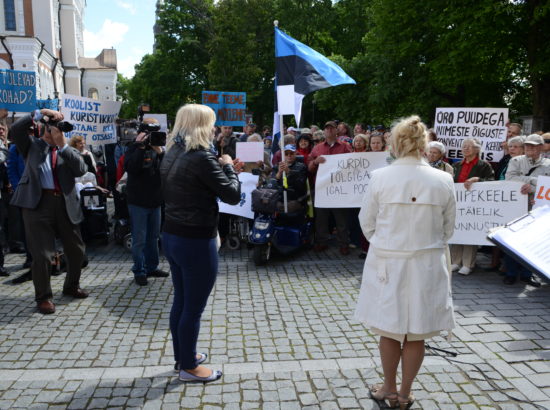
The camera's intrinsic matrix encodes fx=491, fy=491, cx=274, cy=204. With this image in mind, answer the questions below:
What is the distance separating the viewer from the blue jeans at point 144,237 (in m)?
6.37

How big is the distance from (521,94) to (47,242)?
23.4 m

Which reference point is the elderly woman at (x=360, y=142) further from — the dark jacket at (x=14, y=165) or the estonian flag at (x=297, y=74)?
the dark jacket at (x=14, y=165)

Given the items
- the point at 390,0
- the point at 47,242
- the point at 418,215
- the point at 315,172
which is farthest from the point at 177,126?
the point at 390,0

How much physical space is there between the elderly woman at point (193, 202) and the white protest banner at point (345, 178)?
468 centimetres

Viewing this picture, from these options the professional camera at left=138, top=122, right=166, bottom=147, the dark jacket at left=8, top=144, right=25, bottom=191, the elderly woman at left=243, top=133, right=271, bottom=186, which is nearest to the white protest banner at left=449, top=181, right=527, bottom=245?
the elderly woman at left=243, top=133, right=271, bottom=186

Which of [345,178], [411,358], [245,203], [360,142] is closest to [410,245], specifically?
[411,358]

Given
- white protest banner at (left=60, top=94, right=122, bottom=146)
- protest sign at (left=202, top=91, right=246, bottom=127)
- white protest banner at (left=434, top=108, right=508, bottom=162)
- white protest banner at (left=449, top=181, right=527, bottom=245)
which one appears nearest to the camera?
white protest banner at (left=449, top=181, right=527, bottom=245)

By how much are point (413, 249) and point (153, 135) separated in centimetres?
306

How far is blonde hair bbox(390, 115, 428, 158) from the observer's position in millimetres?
3299

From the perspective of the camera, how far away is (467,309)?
5625 mm

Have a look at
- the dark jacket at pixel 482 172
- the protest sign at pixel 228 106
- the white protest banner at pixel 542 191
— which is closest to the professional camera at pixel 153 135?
the dark jacket at pixel 482 172

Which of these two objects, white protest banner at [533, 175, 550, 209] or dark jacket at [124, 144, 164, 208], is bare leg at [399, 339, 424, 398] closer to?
white protest banner at [533, 175, 550, 209]

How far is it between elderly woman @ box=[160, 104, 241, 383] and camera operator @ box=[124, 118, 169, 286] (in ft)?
7.16

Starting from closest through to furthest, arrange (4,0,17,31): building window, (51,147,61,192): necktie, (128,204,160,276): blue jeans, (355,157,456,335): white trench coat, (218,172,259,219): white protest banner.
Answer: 1. (355,157,456,335): white trench coat
2. (51,147,61,192): necktie
3. (128,204,160,276): blue jeans
4. (218,172,259,219): white protest banner
5. (4,0,17,31): building window
